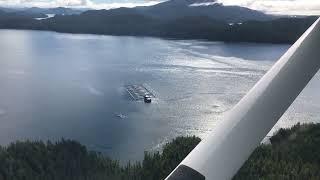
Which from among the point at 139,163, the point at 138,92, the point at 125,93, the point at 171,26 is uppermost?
the point at 171,26

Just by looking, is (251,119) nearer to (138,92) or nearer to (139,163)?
(139,163)

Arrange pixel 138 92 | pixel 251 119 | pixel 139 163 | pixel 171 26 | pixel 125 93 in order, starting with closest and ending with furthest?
pixel 251 119, pixel 139 163, pixel 138 92, pixel 125 93, pixel 171 26

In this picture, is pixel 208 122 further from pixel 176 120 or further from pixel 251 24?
pixel 251 24

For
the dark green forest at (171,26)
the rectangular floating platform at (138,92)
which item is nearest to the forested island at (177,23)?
the dark green forest at (171,26)

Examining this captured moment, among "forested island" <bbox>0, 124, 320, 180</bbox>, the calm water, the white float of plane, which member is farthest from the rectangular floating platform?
the white float of plane

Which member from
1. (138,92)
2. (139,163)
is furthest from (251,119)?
(138,92)

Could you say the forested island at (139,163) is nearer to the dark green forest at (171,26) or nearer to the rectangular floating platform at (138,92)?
the rectangular floating platform at (138,92)

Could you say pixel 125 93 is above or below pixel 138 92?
below
